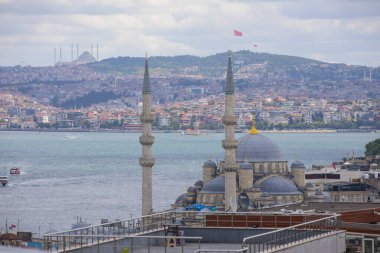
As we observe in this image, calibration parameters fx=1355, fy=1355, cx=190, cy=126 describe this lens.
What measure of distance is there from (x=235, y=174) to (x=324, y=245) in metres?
38.2

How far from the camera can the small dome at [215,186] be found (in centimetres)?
6444

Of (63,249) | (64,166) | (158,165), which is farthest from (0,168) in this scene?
(63,249)

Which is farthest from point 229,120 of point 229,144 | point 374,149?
point 374,149

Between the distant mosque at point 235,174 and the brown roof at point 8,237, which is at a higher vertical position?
the distant mosque at point 235,174

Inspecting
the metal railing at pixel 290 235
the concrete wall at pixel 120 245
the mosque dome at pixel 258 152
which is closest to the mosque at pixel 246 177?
the mosque dome at pixel 258 152

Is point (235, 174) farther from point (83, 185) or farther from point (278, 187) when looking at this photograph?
point (83, 185)

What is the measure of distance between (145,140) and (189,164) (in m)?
85.5

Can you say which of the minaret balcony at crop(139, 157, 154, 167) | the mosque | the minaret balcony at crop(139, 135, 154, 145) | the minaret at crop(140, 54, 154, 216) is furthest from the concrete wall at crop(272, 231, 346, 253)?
the minaret balcony at crop(139, 135, 154, 145)

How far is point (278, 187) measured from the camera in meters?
65.8

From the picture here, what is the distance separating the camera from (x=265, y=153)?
69438 millimetres

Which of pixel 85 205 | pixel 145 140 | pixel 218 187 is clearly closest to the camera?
pixel 145 140

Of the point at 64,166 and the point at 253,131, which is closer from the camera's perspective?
the point at 253,131

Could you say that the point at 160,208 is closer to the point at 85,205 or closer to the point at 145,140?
the point at 85,205

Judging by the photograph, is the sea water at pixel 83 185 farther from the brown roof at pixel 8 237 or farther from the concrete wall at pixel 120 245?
the concrete wall at pixel 120 245
